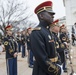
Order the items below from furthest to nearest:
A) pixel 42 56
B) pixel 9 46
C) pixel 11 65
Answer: pixel 11 65 < pixel 9 46 < pixel 42 56

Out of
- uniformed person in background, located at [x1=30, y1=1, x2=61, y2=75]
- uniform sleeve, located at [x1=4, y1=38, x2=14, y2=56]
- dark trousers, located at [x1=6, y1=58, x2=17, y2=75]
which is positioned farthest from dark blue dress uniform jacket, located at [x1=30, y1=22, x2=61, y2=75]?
dark trousers, located at [x1=6, y1=58, x2=17, y2=75]

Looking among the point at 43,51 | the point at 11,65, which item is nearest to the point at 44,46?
the point at 43,51

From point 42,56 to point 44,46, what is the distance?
14 cm

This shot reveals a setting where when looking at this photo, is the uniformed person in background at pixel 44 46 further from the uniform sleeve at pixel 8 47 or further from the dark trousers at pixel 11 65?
the dark trousers at pixel 11 65

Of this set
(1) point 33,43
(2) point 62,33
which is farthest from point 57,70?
(2) point 62,33

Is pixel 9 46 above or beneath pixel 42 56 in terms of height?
above

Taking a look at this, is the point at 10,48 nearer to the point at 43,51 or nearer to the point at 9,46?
the point at 9,46

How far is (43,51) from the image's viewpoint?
2666 mm

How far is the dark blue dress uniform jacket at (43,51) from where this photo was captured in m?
2.65

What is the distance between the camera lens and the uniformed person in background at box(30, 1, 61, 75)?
8.71 feet

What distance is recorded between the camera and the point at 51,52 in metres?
2.81

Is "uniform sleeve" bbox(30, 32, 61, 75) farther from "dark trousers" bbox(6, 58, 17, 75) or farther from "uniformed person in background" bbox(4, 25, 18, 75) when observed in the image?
"dark trousers" bbox(6, 58, 17, 75)

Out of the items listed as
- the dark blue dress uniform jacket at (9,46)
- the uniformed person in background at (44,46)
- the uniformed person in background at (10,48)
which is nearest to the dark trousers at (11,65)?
the uniformed person in background at (10,48)

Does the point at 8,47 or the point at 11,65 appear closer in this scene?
the point at 8,47
